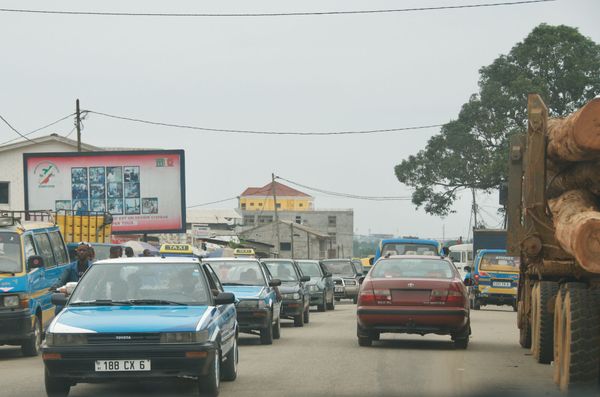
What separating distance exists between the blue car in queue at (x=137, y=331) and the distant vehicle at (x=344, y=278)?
3068cm

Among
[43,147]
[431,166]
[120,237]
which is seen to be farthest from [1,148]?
[431,166]

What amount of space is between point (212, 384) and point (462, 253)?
65.8 metres

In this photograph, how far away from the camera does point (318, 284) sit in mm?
34594

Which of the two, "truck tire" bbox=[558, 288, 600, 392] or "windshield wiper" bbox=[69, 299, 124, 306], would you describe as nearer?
"truck tire" bbox=[558, 288, 600, 392]

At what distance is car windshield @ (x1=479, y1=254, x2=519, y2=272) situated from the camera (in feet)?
116

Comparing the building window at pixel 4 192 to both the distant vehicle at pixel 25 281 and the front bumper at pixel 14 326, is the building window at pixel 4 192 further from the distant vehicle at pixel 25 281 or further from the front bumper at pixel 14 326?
the front bumper at pixel 14 326

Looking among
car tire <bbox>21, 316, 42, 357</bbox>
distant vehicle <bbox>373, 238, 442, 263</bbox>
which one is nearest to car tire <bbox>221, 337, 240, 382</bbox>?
car tire <bbox>21, 316, 42, 357</bbox>

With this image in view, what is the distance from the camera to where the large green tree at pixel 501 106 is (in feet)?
206

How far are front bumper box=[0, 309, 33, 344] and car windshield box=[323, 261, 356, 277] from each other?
28510 mm

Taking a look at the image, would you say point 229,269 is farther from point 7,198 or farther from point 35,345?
point 7,198

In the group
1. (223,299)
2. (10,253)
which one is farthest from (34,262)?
(223,299)

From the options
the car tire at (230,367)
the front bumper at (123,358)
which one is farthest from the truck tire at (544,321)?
the front bumper at (123,358)

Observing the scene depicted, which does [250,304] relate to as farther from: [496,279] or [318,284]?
[496,279]

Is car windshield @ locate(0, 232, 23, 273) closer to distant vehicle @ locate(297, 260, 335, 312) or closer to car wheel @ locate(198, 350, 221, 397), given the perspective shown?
car wheel @ locate(198, 350, 221, 397)
